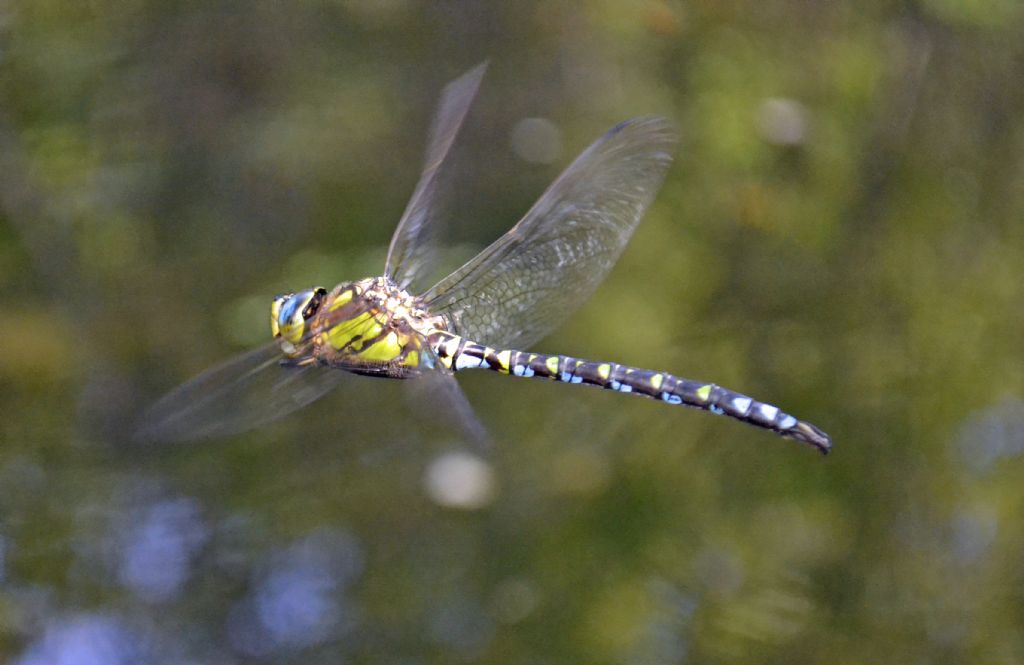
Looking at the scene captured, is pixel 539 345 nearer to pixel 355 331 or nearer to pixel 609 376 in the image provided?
pixel 609 376

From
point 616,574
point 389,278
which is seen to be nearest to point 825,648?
point 616,574

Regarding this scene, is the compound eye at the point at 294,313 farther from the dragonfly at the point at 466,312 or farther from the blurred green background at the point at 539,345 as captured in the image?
the blurred green background at the point at 539,345

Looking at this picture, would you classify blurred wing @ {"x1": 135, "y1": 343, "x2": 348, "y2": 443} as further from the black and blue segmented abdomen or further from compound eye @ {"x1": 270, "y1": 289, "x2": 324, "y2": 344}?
the black and blue segmented abdomen

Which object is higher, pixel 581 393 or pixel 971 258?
pixel 971 258

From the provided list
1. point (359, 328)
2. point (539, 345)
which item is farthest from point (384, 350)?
point (539, 345)

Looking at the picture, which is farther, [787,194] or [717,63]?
[717,63]

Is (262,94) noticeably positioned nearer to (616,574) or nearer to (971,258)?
(616,574)

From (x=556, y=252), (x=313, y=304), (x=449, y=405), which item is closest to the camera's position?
(x=449, y=405)
